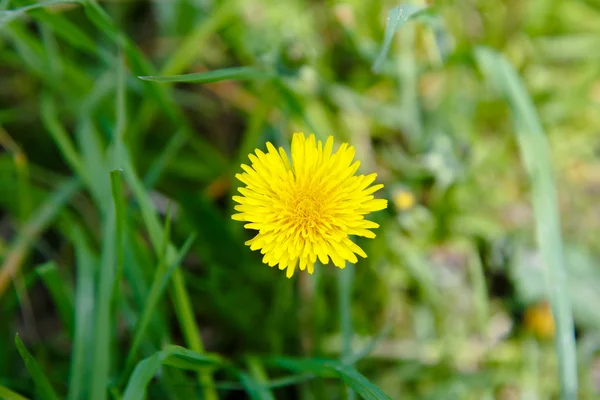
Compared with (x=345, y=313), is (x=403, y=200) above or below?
above

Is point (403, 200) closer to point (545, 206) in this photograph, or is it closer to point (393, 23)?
point (545, 206)

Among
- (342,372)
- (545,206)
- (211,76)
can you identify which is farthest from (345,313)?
(211,76)

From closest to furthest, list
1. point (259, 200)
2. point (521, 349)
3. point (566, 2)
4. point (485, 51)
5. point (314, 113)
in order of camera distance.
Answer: point (259, 200) → point (485, 51) → point (521, 349) → point (314, 113) → point (566, 2)

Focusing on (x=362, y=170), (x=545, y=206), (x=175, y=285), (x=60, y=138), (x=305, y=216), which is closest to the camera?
(x=305, y=216)

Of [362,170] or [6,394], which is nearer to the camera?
[6,394]

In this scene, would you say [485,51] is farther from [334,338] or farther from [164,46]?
[164,46]

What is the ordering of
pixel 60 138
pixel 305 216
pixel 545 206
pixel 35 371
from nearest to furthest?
pixel 305 216
pixel 35 371
pixel 545 206
pixel 60 138

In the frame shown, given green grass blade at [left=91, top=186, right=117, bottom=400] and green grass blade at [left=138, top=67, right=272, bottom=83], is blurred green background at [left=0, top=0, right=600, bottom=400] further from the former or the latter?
green grass blade at [left=138, top=67, right=272, bottom=83]

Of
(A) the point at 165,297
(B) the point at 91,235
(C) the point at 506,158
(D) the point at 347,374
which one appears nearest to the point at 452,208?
(C) the point at 506,158

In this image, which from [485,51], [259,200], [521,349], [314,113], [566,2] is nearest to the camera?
[259,200]
